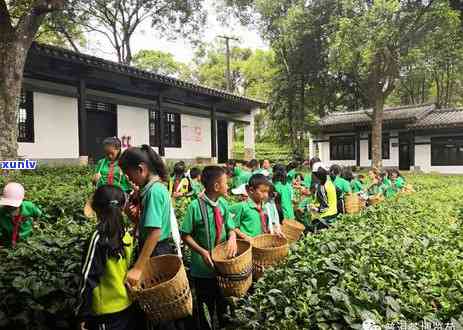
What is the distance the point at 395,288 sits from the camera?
2.42 m

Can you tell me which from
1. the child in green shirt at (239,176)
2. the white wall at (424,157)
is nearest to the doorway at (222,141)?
the child in green shirt at (239,176)

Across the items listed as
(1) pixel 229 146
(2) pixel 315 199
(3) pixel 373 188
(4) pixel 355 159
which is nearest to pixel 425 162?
(4) pixel 355 159

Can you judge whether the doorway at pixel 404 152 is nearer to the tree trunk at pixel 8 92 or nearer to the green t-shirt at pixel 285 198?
the green t-shirt at pixel 285 198

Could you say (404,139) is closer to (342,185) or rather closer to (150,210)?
(342,185)

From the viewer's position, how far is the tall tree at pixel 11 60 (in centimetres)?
734

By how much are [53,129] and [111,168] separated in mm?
8314

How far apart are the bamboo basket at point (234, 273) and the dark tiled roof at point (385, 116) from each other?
21.3m

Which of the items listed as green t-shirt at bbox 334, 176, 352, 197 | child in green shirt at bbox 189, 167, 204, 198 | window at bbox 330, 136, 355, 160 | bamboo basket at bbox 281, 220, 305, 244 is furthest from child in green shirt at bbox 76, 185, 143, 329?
window at bbox 330, 136, 355, 160

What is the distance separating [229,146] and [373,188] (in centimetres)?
1284

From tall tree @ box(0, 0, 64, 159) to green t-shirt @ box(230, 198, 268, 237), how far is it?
18.4 feet

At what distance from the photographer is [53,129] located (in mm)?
12266

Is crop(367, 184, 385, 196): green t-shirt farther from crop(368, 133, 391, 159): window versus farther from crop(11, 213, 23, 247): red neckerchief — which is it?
crop(368, 133, 391, 159): window

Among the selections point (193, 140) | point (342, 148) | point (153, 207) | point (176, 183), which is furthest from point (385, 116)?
point (153, 207)

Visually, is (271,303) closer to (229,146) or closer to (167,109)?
(167,109)
